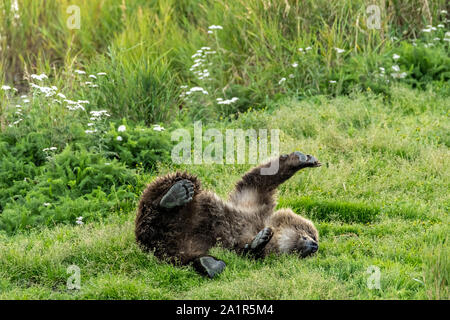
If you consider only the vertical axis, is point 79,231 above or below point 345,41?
below

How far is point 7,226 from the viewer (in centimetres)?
635

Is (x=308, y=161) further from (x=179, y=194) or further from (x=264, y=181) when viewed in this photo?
(x=179, y=194)

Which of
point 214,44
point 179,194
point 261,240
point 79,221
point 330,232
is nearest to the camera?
point 261,240

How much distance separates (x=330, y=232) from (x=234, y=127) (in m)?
3.00

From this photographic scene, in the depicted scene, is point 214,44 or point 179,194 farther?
point 214,44

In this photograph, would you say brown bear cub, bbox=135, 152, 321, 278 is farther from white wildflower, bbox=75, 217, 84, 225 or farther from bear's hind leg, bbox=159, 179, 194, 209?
white wildflower, bbox=75, 217, 84, 225

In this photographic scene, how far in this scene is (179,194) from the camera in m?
5.01

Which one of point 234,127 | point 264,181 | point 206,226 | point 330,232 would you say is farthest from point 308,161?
point 234,127

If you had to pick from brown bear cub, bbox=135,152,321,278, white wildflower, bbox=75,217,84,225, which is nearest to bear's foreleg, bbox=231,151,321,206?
brown bear cub, bbox=135,152,321,278

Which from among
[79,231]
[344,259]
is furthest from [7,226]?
[344,259]
